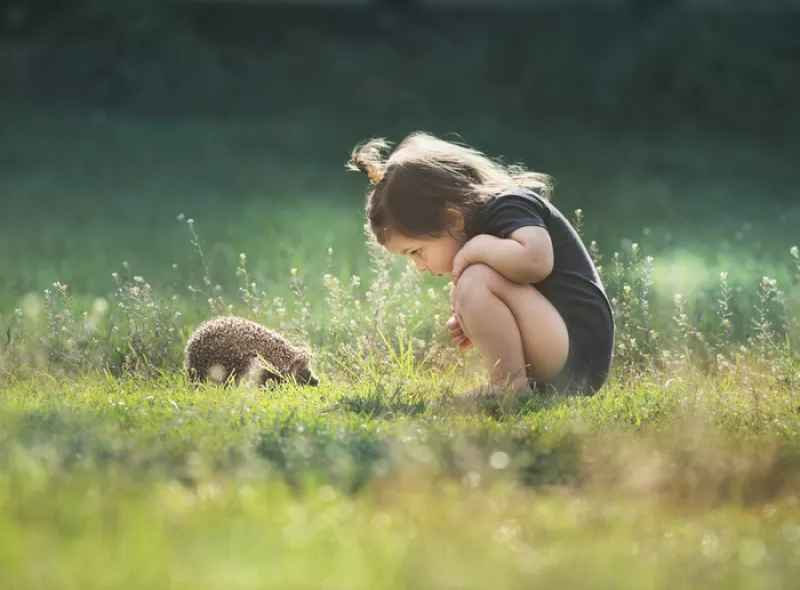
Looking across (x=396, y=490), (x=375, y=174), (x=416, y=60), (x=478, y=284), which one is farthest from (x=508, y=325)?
(x=416, y=60)

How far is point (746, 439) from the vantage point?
15.9ft

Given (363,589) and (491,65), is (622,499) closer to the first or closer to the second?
(363,589)

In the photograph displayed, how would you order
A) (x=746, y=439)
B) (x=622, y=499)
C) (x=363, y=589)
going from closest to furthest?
(x=363, y=589) → (x=622, y=499) → (x=746, y=439)

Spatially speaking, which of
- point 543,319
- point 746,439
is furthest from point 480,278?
point 746,439

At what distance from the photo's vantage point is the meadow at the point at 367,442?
3.18 meters

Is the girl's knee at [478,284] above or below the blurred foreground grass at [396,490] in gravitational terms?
above

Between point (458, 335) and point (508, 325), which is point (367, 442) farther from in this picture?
point (458, 335)

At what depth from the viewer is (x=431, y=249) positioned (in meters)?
5.80

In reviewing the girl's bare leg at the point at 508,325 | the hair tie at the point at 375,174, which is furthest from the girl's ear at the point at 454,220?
the hair tie at the point at 375,174

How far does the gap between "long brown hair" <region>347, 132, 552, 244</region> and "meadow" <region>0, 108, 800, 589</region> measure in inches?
32.5

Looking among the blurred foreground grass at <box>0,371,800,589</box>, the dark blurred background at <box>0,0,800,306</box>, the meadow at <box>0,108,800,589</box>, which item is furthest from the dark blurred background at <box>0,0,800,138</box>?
the blurred foreground grass at <box>0,371,800,589</box>

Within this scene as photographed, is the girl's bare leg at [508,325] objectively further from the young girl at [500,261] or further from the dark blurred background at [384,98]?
the dark blurred background at [384,98]

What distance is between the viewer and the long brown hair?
5.70 metres

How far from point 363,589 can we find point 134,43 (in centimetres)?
1777
